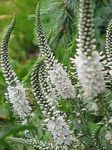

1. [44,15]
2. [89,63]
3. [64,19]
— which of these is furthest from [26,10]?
[89,63]

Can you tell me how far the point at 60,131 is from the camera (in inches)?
112

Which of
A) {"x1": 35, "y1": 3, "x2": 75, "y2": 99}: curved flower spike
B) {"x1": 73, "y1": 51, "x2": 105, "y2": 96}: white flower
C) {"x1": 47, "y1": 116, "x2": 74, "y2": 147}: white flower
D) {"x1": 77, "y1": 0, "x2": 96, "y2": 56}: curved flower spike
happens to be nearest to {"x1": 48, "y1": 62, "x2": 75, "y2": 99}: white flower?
{"x1": 35, "y1": 3, "x2": 75, "y2": 99}: curved flower spike

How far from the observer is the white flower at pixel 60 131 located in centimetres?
282

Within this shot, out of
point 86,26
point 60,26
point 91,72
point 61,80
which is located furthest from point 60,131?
point 60,26

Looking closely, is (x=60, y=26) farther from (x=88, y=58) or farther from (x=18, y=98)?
(x=88, y=58)

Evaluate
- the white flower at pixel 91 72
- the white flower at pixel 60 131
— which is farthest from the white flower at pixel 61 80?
the white flower at pixel 91 72

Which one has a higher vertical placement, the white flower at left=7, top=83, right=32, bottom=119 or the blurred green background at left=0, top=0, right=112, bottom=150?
the blurred green background at left=0, top=0, right=112, bottom=150

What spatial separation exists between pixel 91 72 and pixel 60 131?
420mm

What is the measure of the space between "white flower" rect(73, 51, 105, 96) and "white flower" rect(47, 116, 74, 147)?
10.6 inches

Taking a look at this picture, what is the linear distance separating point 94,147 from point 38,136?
384mm

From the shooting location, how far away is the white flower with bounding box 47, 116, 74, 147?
9.24 feet

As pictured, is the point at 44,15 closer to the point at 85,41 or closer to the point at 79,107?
the point at 79,107

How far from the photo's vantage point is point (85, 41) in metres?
2.47

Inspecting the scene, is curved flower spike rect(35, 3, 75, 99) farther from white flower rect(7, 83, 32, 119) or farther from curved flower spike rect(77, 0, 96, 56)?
curved flower spike rect(77, 0, 96, 56)
